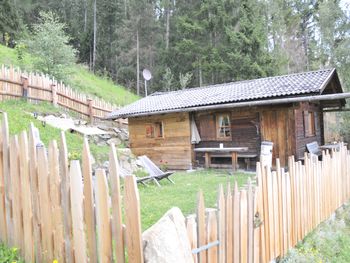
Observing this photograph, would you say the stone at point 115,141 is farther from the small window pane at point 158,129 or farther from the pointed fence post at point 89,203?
the pointed fence post at point 89,203

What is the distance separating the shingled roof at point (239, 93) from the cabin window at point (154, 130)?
33.6 inches

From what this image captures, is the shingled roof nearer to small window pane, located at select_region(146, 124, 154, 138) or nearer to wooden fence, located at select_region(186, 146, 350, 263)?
small window pane, located at select_region(146, 124, 154, 138)

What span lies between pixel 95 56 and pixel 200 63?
45.4ft

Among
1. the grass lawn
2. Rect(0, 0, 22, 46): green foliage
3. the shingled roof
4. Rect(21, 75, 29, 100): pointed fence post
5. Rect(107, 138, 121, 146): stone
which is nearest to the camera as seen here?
the grass lawn

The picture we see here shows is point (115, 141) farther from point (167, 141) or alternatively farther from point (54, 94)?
point (54, 94)

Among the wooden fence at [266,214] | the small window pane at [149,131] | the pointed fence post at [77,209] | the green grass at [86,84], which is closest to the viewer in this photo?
the pointed fence post at [77,209]

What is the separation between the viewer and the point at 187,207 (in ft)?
19.5

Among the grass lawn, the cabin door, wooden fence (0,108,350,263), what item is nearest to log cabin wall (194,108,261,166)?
the cabin door

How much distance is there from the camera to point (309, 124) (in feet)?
44.2

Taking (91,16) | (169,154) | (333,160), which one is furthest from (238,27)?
(333,160)

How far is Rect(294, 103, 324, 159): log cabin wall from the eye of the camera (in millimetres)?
11742

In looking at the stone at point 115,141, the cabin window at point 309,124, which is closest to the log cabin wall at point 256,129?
the cabin window at point 309,124

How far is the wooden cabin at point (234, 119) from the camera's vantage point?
1138cm

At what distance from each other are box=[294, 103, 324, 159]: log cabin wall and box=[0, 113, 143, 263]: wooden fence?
10.2 m
